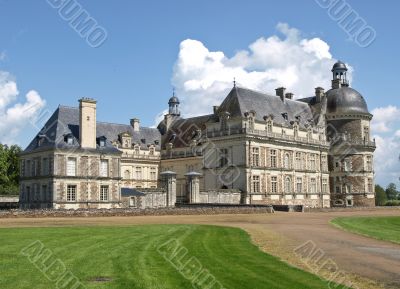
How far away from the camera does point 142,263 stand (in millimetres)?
13438

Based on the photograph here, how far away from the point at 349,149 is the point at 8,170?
54.6 meters

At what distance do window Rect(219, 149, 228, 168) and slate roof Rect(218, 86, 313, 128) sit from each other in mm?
4653

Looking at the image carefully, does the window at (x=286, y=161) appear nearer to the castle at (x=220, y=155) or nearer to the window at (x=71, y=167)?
the castle at (x=220, y=155)

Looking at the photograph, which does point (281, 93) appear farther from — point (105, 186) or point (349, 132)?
point (105, 186)

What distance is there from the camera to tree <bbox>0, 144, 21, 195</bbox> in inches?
3179

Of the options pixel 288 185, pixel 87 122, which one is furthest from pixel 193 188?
pixel 288 185

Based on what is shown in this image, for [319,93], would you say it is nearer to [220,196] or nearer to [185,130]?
[185,130]

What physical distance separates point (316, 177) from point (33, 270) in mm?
64208

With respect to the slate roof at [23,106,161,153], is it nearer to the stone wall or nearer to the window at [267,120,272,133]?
the stone wall

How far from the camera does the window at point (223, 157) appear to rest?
2500 inches

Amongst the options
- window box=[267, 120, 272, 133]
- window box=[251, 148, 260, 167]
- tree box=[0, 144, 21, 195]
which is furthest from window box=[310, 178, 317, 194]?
tree box=[0, 144, 21, 195]

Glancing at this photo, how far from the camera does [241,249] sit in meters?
17.0

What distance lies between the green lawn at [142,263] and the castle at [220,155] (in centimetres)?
3459

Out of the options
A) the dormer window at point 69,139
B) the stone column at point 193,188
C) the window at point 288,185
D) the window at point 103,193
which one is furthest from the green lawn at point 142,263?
the window at point 288,185
